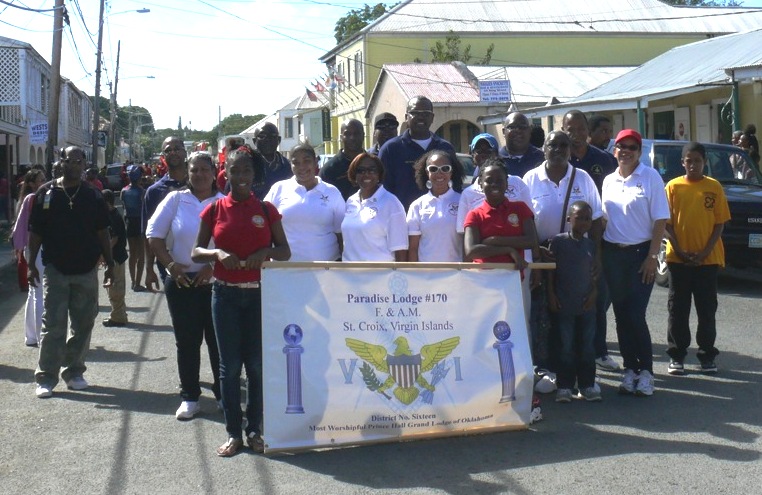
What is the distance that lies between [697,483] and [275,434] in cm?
252

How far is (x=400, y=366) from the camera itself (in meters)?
6.20

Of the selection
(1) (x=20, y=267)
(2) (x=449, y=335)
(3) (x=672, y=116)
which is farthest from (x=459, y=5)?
(2) (x=449, y=335)

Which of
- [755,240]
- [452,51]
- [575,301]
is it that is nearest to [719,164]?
[755,240]

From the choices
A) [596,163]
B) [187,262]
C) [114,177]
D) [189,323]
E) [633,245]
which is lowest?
[189,323]

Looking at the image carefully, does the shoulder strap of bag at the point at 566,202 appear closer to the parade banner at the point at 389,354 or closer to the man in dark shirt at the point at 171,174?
the parade banner at the point at 389,354

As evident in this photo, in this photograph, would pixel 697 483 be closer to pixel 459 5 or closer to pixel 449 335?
pixel 449 335

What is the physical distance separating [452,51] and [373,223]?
147ft

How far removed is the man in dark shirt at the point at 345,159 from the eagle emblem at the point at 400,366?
7.71ft

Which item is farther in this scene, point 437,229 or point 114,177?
point 114,177

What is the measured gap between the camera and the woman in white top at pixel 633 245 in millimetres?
7371

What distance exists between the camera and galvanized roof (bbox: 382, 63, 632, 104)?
36.5 m

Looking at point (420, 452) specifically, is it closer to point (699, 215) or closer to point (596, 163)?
point (596, 163)

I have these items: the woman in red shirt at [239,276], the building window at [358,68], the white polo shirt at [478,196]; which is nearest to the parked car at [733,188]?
the white polo shirt at [478,196]

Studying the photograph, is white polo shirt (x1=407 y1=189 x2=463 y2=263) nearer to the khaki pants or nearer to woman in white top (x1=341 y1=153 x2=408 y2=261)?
woman in white top (x1=341 y1=153 x2=408 y2=261)
